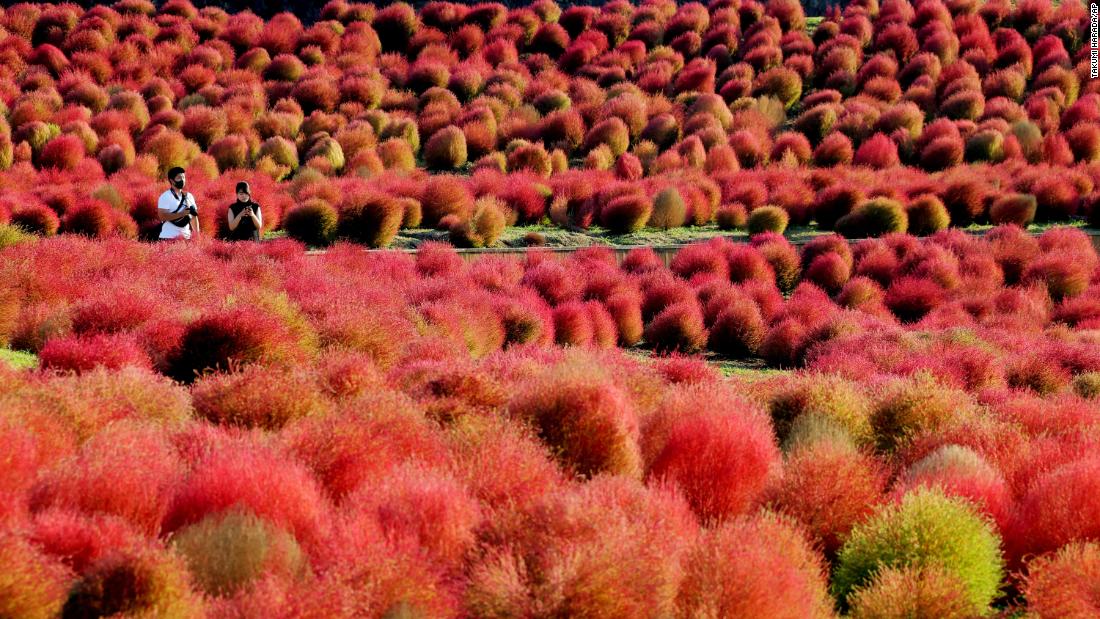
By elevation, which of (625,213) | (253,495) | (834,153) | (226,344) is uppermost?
(253,495)

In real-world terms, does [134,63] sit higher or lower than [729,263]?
higher

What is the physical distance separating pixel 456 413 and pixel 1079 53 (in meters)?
20.4

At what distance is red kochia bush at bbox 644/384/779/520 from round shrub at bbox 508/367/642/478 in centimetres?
16

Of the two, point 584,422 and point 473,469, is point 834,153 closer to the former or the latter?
point 584,422

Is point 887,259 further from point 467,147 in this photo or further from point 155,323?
point 155,323

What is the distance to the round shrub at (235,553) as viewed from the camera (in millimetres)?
4340

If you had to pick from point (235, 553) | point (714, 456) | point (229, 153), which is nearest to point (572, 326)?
point (714, 456)

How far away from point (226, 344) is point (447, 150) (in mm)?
11951

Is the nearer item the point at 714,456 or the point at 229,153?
the point at 714,456

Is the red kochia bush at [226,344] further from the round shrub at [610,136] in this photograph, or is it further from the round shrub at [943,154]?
the round shrub at [943,154]

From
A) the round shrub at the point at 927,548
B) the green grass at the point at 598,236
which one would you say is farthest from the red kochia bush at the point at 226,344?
the green grass at the point at 598,236

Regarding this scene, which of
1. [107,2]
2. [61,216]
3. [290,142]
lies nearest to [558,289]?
[61,216]

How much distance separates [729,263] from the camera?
14359 mm

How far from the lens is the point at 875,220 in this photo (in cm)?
1630
